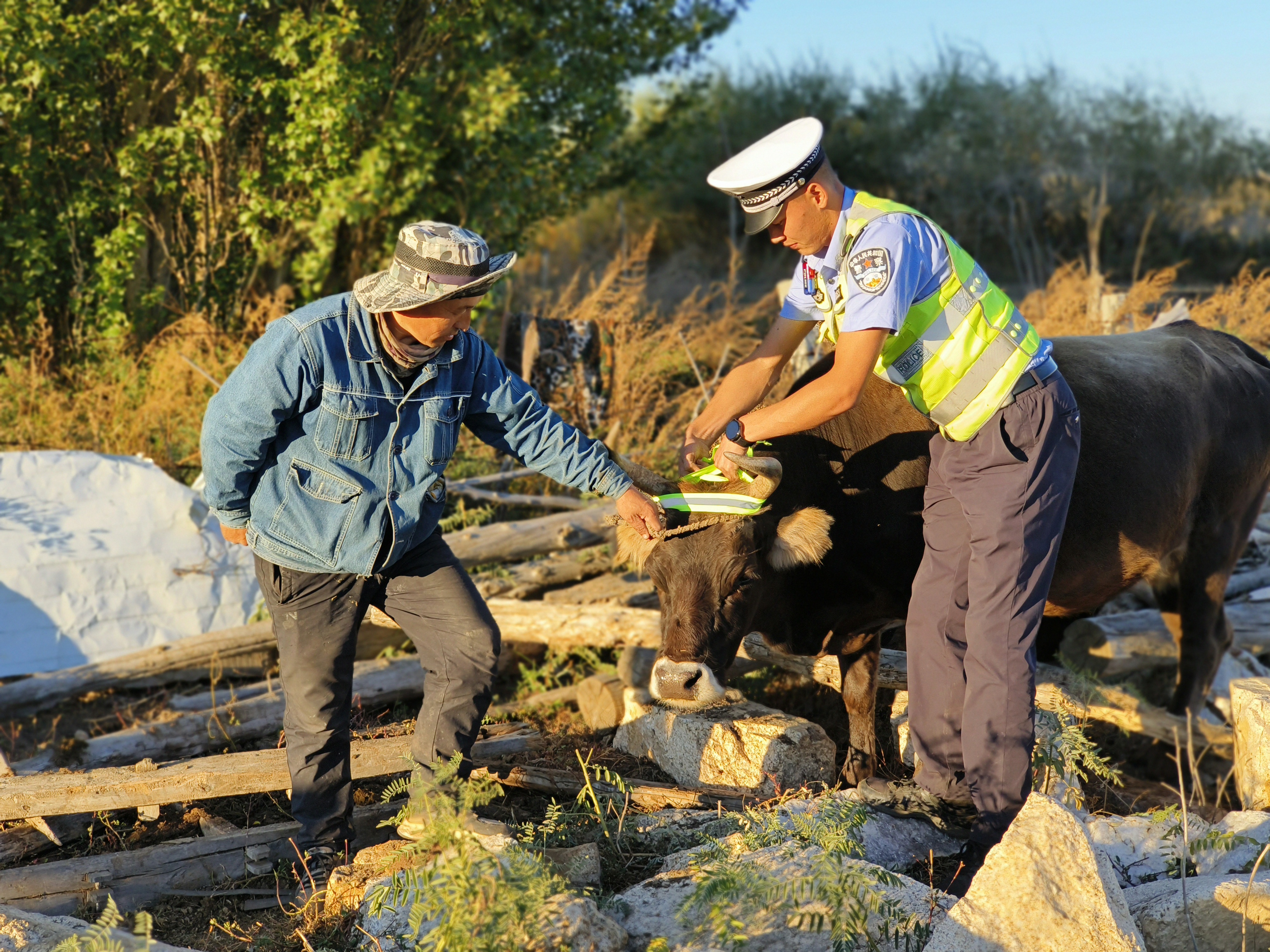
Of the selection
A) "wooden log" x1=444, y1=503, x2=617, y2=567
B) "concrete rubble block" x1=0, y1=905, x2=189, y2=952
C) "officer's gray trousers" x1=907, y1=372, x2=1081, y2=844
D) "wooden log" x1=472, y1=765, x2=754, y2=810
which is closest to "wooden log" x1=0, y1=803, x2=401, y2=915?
"wooden log" x1=472, y1=765, x2=754, y2=810

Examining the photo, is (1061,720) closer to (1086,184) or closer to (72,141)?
(72,141)

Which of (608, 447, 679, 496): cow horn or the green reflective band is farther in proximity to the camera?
(608, 447, 679, 496): cow horn

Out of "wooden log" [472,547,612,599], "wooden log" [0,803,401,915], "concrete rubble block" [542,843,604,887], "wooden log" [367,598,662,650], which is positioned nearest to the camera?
"concrete rubble block" [542,843,604,887]

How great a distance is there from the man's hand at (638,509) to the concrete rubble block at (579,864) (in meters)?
1.40

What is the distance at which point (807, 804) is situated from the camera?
4.14 meters

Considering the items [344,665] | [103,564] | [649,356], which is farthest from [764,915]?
[649,356]

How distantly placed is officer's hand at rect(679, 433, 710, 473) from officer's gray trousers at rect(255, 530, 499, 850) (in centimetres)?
117

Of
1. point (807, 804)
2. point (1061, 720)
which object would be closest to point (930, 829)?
point (807, 804)

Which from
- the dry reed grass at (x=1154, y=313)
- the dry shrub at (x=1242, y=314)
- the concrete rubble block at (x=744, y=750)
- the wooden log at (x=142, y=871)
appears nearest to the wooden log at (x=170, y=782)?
the wooden log at (x=142, y=871)

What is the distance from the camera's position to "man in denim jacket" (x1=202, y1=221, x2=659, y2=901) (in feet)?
12.7

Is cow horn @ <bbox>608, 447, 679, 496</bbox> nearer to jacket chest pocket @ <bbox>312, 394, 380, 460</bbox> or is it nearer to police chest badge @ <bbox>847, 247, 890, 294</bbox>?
jacket chest pocket @ <bbox>312, 394, 380, 460</bbox>

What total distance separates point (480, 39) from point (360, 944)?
34.6 feet

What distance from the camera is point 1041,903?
9.59 feet

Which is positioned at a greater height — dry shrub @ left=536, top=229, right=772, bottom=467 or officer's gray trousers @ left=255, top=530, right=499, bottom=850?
officer's gray trousers @ left=255, top=530, right=499, bottom=850
